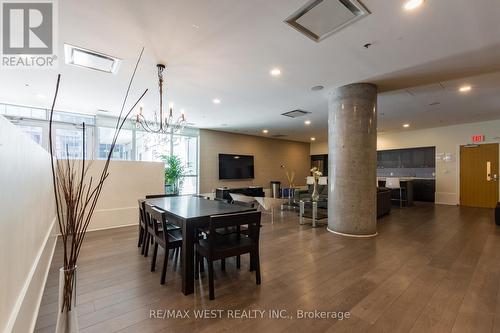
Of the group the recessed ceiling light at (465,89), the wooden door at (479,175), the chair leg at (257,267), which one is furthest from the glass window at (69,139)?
the wooden door at (479,175)

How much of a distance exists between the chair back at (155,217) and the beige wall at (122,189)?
244cm

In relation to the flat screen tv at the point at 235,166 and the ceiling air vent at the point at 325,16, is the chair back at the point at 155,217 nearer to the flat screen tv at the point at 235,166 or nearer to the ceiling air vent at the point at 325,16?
the ceiling air vent at the point at 325,16

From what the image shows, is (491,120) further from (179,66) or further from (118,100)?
(118,100)

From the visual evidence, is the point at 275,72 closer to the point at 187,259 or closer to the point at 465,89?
the point at 187,259

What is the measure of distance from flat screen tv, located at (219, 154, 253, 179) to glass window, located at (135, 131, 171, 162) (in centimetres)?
220

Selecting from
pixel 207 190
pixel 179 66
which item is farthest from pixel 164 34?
pixel 207 190

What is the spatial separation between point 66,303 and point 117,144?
245 inches

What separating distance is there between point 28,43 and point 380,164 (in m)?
10.9

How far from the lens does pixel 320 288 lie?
2.38 metres

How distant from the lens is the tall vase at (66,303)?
1.35m

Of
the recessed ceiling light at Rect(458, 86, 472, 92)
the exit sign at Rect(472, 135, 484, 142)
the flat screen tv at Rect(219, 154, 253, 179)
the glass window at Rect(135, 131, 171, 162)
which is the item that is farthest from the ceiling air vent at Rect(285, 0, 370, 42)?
the exit sign at Rect(472, 135, 484, 142)

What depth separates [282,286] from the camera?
2422 millimetres

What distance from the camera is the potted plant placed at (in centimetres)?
712

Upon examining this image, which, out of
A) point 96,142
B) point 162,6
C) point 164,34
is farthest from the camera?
point 96,142
